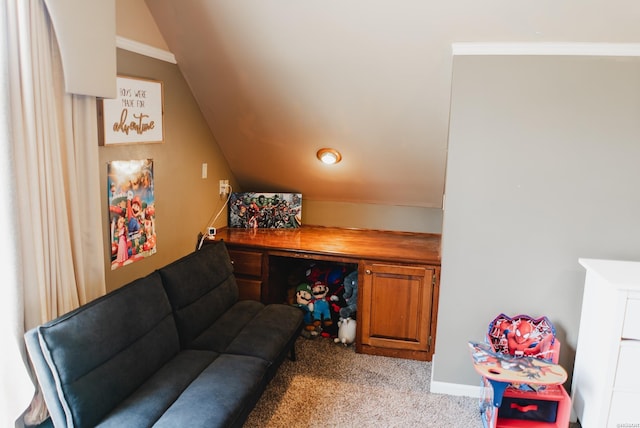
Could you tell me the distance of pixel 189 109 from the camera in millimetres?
3113

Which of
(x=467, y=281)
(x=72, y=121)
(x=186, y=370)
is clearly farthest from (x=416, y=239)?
(x=72, y=121)

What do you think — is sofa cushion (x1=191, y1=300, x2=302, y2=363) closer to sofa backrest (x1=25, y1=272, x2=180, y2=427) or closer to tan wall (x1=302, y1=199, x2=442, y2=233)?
sofa backrest (x1=25, y1=272, x2=180, y2=427)

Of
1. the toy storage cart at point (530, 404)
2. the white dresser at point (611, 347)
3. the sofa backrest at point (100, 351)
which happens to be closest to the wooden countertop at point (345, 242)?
the toy storage cart at point (530, 404)

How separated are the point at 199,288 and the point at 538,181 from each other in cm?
193

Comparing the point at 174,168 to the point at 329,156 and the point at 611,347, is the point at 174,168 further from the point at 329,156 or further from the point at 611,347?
the point at 611,347

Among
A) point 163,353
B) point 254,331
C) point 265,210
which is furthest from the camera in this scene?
point 265,210

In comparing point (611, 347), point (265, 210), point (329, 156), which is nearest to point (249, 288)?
point (265, 210)

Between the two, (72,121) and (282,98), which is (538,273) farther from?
(72,121)

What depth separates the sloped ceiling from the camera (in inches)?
88.8

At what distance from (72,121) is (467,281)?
2136mm

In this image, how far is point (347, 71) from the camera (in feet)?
8.95

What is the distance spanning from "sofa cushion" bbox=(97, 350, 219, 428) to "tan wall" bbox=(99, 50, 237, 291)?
582mm

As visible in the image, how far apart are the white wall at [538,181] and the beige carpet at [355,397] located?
51cm

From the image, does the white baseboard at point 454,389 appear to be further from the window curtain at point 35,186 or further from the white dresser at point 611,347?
the window curtain at point 35,186
